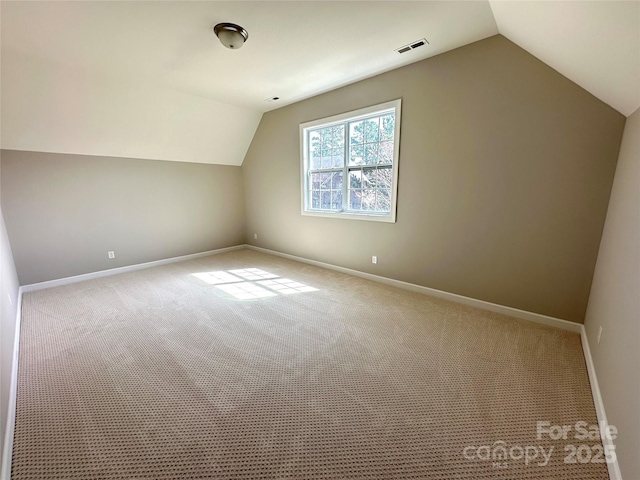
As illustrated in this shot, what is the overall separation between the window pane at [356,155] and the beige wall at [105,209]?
2.69 meters

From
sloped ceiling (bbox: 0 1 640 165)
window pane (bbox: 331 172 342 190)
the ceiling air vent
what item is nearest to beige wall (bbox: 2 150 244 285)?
sloped ceiling (bbox: 0 1 640 165)

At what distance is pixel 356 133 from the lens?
357 centimetres

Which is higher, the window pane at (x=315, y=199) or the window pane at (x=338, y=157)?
the window pane at (x=338, y=157)

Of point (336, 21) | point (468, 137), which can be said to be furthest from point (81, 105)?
point (468, 137)

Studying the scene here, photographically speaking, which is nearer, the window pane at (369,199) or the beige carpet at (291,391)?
the beige carpet at (291,391)

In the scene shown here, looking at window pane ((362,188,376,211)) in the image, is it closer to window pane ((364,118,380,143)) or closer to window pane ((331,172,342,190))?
window pane ((331,172,342,190))

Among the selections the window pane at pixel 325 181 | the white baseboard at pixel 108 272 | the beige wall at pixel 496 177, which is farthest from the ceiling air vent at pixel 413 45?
the white baseboard at pixel 108 272

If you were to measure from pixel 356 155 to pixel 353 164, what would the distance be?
13cm

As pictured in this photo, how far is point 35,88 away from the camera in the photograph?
272 centimetres

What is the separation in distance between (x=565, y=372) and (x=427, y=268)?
4.83 ft

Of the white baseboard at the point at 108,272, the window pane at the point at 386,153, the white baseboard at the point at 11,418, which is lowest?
the white baseboard at the point at 11,418

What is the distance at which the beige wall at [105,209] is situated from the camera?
128 inches

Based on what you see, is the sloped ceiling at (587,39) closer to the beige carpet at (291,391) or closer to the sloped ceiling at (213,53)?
the sloped ceiling at (213,53)

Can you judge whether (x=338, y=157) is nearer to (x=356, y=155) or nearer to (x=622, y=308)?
(x=356, y=155)
